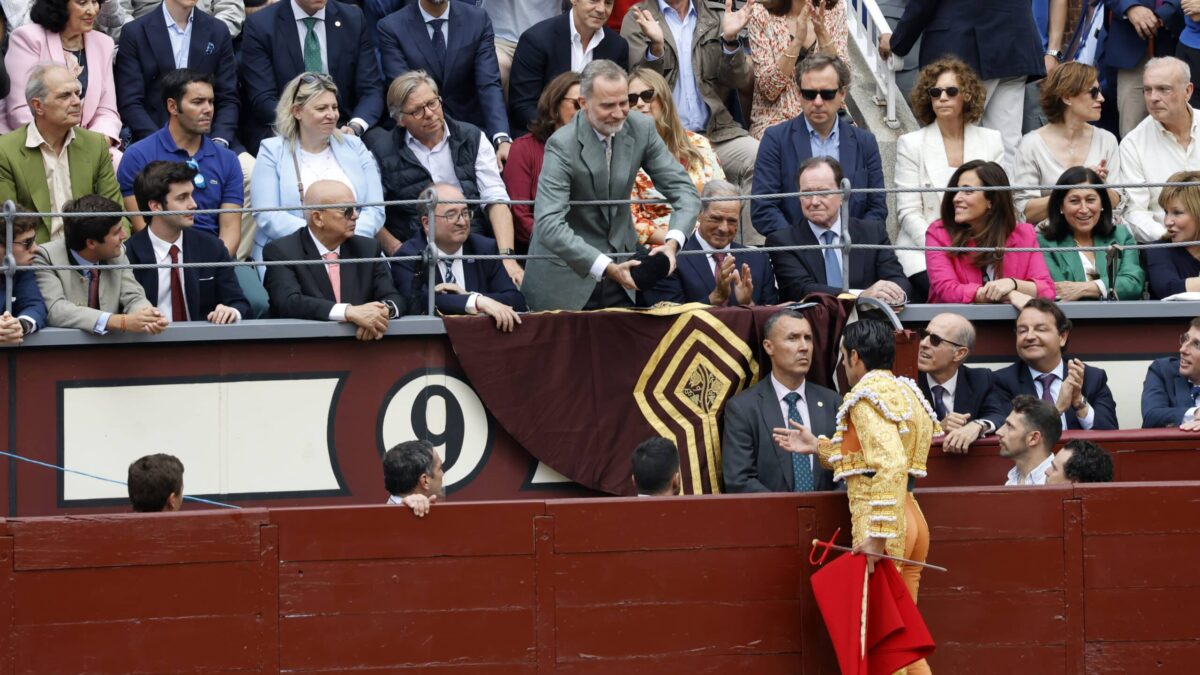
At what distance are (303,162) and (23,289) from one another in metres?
1.52

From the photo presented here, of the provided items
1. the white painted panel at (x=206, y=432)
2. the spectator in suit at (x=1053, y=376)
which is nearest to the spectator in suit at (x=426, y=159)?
the white painted panel at (x=206, y=432)

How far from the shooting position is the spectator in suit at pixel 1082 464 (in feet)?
29.1

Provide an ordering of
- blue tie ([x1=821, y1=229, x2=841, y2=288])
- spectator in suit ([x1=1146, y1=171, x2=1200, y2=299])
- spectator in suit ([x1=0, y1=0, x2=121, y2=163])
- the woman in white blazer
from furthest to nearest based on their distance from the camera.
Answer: the woman in white blazer
spectator in suit ([x1=0, y1=0, x2=121, y2=163])
spectator in suit ([x1=1146, y1=171, x2=1200, y2=299])
blue tie ([x1=821, y1=229, x2=841, y2=288])

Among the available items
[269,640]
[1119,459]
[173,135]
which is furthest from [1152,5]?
[269,640]

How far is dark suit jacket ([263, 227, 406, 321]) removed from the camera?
9.52 metres

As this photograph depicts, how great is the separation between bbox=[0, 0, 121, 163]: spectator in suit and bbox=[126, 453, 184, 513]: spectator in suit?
100.0 inches

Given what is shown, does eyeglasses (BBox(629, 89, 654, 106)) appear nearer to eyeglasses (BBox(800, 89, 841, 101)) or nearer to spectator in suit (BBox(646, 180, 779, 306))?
spectator in suit (BBox(646, 180, 779, 306))

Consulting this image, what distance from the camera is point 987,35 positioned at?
11.8 meters

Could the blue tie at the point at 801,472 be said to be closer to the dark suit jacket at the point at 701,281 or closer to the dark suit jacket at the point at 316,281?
the dark suit jacket at the point at 701,281

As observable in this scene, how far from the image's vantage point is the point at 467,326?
9484 mm

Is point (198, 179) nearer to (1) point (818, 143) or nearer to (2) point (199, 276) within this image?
(2) point (199, 276)

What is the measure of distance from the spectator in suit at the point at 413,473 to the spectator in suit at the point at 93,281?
5.04ft

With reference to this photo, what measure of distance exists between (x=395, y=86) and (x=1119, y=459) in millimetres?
3947

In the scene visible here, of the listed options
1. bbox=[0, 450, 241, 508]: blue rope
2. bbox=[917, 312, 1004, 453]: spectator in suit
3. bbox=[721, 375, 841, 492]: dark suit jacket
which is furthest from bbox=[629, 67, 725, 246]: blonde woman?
bbox=[0, 450, 241, 508]: blue rope
